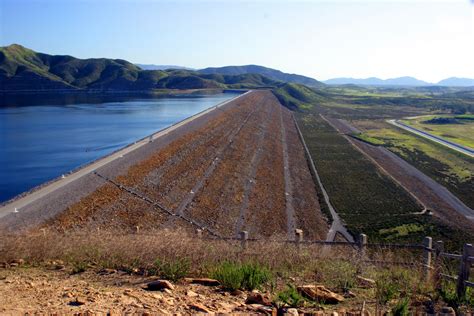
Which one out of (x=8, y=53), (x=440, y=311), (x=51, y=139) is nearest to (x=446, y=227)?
(x=440, y=311)

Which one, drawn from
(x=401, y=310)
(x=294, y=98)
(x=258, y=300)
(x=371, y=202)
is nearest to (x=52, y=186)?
(x=258, y=300)

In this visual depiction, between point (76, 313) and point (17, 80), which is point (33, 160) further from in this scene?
point (17, 80)

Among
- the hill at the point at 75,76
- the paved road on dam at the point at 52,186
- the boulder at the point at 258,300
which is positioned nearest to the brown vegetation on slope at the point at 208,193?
the paved road on dam at the point at 52,186

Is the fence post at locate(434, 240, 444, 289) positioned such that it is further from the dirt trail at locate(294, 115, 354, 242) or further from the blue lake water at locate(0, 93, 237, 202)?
Answer: the blue lake water at locate(0, 93, 237, 202)

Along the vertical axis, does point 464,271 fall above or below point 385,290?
above

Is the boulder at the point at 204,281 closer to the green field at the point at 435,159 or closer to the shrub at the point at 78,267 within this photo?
the shrub at the point at 78,267

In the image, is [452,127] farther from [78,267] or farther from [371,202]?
[78,267]
